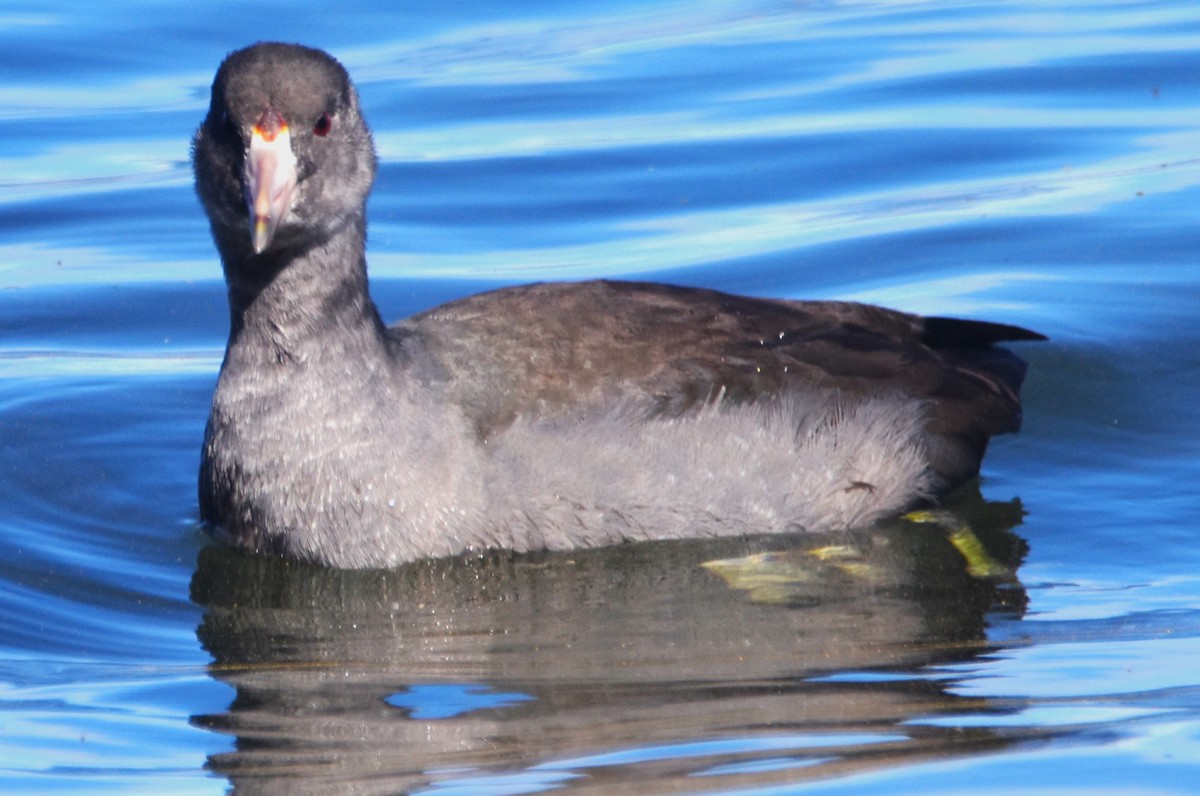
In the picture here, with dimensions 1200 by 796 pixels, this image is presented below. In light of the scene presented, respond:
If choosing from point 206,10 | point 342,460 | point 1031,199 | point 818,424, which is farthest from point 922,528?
point 206,10

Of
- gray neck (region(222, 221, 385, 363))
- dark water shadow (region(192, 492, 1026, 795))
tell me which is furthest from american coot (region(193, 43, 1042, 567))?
dark water shadow (region(192, 492, 1026, 795))

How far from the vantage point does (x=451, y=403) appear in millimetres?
7504

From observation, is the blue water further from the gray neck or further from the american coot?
the gray neck

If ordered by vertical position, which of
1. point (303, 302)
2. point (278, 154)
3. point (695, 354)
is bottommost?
point (695, 354)

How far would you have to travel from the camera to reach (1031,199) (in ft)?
40.8

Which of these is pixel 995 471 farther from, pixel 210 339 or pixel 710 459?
pixel 210 339

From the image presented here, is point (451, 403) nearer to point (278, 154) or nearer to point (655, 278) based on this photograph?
point (278, 154)

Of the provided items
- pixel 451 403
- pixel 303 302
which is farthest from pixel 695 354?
pixel 303 302

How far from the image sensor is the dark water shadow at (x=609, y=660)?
5.24 meters

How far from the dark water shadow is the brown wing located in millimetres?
498

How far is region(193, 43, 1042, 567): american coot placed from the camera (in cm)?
731

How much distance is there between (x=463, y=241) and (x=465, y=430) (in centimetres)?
496

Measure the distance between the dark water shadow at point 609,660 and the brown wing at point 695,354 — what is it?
50 cm

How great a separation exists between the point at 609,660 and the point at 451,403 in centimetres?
152
